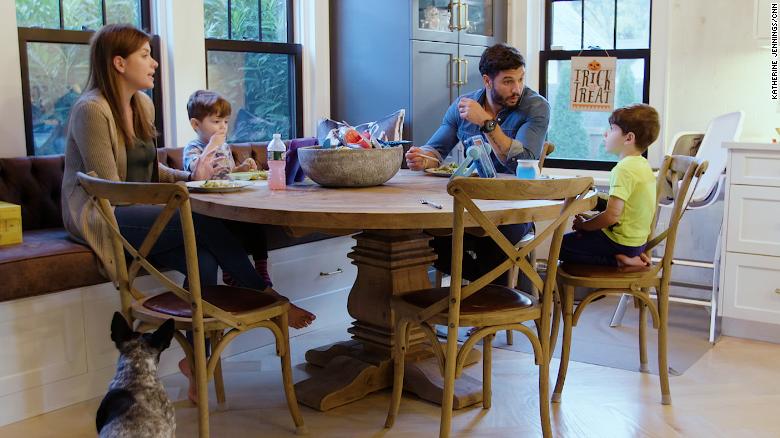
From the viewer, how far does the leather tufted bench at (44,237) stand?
2.77 metres

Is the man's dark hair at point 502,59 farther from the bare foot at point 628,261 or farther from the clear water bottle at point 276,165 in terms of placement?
the clear water bottle at point 276,165

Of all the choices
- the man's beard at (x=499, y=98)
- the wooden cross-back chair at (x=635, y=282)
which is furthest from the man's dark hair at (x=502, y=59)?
the wooden cross-back chair at (x=635, y=282)

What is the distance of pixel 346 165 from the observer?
9.46 ft

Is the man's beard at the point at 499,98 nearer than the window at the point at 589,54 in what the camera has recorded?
Yes

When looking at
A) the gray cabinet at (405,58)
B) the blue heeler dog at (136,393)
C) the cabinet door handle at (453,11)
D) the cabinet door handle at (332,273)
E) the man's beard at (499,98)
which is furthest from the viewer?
the cabinet door handle at (453,11)

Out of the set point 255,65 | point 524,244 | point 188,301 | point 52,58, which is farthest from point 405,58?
point 188,301

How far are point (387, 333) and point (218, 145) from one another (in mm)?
1067

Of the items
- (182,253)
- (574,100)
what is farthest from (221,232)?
(574,100)

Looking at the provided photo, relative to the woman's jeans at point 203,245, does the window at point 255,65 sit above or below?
above

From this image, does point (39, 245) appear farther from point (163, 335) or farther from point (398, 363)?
point (398, 363)

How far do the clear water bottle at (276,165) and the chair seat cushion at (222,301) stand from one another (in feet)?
1.41

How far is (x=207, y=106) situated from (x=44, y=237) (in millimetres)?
855

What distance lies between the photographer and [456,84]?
488cm

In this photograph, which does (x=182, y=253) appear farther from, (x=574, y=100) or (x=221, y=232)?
(x=574, y=100)
